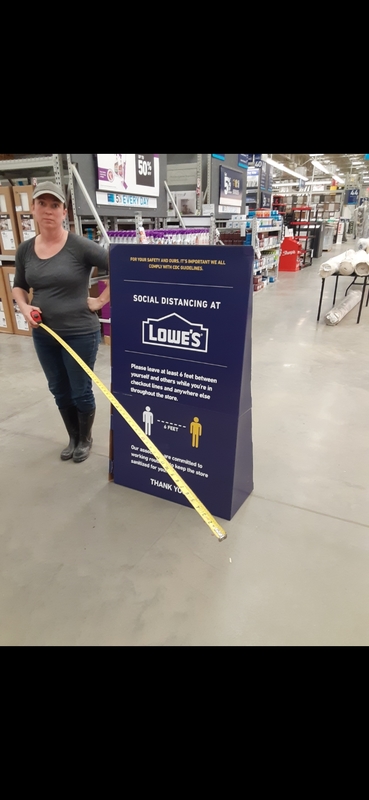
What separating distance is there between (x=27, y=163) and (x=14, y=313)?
71.2 inches

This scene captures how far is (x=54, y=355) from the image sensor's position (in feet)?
8.23

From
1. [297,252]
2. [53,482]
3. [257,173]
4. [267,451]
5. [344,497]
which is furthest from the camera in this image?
[297,252]

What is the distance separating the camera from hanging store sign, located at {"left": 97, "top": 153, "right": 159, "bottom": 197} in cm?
474

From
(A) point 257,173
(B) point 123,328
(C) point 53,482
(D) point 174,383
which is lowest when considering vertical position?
(C) point 53,482

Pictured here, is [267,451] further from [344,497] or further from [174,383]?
[174,383]

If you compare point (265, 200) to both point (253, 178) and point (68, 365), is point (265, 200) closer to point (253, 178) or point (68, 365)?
point (253, 178)

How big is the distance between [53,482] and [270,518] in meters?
1.28

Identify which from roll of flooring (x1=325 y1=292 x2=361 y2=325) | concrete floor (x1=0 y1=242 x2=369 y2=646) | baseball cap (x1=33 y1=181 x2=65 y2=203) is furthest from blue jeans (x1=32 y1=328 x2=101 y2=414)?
roll of flooring (x1=325 y1=292 x2=361 y2=325)

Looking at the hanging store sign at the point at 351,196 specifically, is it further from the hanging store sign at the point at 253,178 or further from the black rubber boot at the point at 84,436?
the black rubber boot at the point at 84,436

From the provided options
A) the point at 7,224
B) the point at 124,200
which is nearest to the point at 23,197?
the point at 7,224

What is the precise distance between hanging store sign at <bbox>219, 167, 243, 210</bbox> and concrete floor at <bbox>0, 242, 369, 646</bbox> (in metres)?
5.71

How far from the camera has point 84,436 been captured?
9.25ft

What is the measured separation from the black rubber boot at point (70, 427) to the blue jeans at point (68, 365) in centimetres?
5
